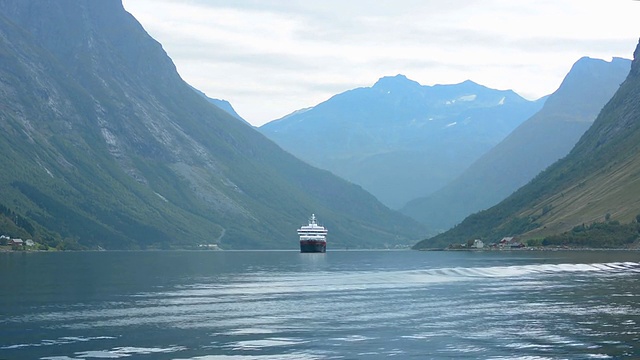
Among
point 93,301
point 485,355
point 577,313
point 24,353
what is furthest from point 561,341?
point 93,301

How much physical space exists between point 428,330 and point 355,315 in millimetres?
16776

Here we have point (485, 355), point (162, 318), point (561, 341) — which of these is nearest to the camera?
point (485, 355)

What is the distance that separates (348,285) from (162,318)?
65.9 meters

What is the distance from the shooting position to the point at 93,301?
5699 inches

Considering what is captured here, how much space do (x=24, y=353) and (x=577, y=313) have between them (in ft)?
233

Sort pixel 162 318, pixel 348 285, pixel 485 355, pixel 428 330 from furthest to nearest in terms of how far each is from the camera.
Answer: pixel 348 285 < pixel 162 318 < pixel 428 330 < pixel 485 355

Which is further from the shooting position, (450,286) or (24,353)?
(450,286)

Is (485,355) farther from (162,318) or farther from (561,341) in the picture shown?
(162,318)

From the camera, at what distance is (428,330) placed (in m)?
111

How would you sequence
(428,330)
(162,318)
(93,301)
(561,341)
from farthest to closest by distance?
(93,301) → (162,318) → (428,330) → (561,341)

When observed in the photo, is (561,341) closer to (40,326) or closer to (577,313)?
(577,313)

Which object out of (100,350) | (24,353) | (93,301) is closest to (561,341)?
(100,350)

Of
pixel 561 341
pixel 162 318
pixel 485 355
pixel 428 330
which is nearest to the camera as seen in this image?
pixel 485 355

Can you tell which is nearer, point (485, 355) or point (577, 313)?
point (485, 355)
